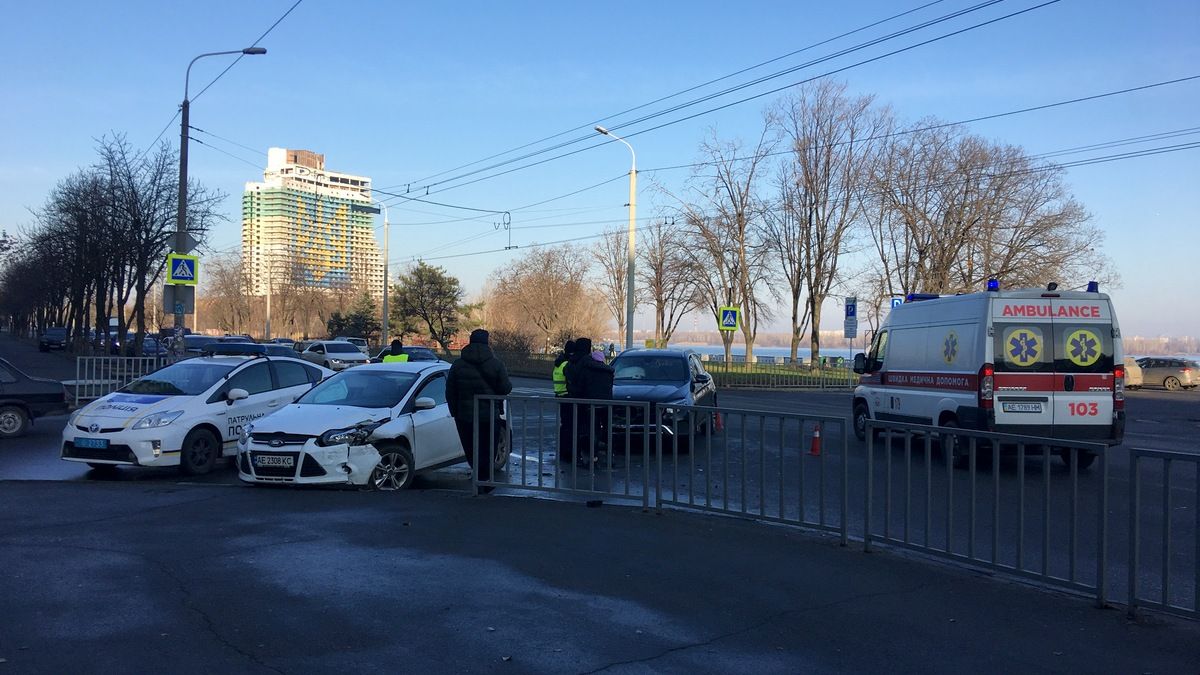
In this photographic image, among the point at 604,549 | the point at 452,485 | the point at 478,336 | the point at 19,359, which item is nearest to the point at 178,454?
the point at 452,485

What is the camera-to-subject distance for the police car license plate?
9930 mm

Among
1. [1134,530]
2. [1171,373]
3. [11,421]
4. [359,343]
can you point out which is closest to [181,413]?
[11,421]

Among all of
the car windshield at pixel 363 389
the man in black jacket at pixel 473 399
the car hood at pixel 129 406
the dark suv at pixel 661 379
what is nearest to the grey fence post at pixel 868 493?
the man in black jacket at pixel 473 399

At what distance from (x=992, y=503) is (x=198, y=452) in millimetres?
9543

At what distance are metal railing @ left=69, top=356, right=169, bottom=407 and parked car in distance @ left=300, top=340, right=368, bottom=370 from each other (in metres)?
14.8

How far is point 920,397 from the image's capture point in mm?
14227

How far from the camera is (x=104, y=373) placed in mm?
21031

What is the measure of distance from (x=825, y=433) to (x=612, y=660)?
3560mm

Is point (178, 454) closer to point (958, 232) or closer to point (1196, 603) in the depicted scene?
point (1196, 603)

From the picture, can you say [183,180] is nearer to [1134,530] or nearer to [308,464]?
[308,464]

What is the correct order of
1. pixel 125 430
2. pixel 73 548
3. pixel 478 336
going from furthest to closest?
pixel 125 430 < pixel 478 336 < pixel 73 548

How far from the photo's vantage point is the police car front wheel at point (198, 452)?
38.4 ft

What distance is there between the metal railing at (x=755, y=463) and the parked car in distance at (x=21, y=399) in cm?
1227

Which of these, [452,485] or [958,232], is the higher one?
[958,232]
